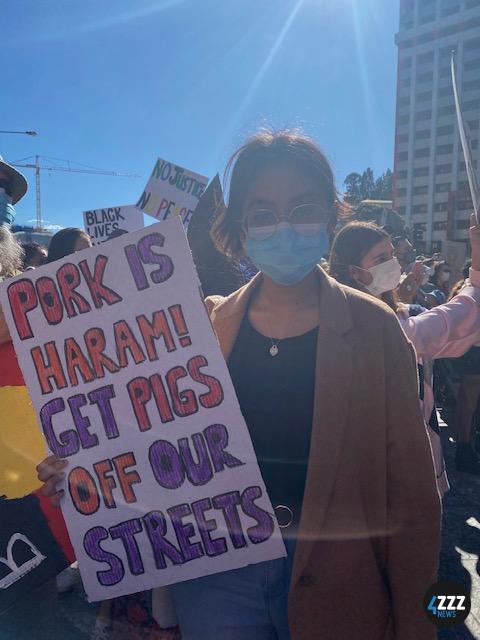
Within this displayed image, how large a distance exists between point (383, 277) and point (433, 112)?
229 feet

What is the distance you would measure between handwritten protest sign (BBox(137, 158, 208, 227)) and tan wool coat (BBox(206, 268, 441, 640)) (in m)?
4.47

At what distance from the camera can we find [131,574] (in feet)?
4.36

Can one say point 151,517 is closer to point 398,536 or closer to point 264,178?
point 398,536

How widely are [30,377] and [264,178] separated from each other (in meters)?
0.87

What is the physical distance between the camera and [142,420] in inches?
51.4

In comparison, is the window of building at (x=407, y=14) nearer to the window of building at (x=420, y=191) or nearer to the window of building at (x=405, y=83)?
the window of building at (x=405, y=83)

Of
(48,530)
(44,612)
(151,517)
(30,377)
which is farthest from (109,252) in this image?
(44,612)

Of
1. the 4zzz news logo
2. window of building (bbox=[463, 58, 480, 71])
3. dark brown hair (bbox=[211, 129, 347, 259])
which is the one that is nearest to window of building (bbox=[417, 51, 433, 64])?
window of building (bbox=[463, 58, 480, 71])

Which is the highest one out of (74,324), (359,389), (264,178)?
(264,178)

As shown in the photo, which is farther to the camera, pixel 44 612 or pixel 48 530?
pixel 44 612

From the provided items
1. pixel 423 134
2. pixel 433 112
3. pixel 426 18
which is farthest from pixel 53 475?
pixel 426 18

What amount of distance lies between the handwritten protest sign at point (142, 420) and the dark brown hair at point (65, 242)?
7.01ft

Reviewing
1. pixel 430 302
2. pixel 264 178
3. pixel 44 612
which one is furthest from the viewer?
pixel 430 302

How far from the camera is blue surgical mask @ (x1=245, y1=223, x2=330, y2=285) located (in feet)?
4.79
